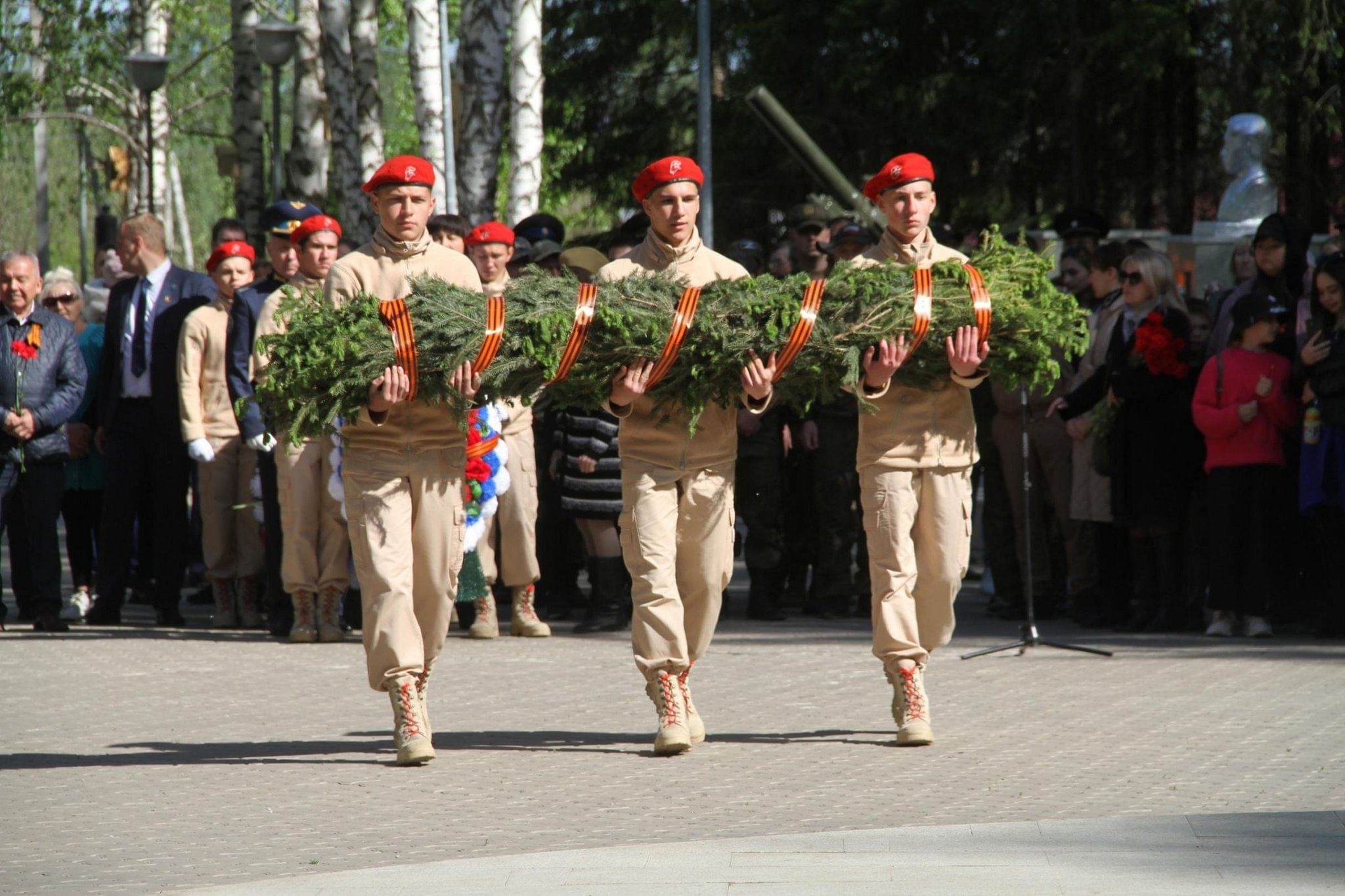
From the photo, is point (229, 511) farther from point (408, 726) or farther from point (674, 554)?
point (674, 554)

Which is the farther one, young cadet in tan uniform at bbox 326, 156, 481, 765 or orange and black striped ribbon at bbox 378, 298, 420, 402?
young cadet in tan uniform at bbox 326, 156, 481, 765

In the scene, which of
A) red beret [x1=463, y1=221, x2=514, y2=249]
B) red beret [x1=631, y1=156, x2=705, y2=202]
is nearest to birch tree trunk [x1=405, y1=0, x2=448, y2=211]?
red beret [x1=463, y1=221, x2=514, y2=249]

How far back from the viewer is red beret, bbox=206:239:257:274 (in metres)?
11.5

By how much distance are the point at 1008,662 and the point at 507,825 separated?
4.28 metres

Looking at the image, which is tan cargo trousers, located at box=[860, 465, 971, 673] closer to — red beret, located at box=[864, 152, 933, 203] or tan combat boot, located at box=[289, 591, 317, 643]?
red beret, located at box=[864, 152, 933, 203]

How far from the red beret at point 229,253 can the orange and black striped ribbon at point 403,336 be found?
4.75m

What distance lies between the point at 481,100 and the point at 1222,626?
7.26m

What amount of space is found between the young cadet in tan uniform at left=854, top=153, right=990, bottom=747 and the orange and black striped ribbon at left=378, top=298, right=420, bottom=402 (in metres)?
1.72

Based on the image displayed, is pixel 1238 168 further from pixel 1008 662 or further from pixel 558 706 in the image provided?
pixel 558 706

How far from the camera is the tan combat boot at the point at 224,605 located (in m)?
11.7

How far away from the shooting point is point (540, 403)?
11539 mm

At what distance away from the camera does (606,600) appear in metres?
11.3

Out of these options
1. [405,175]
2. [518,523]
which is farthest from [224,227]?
[405,175]

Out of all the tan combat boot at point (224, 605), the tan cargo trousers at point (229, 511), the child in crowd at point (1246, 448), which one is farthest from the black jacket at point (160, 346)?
the child in crowd at point (1246, 448)
